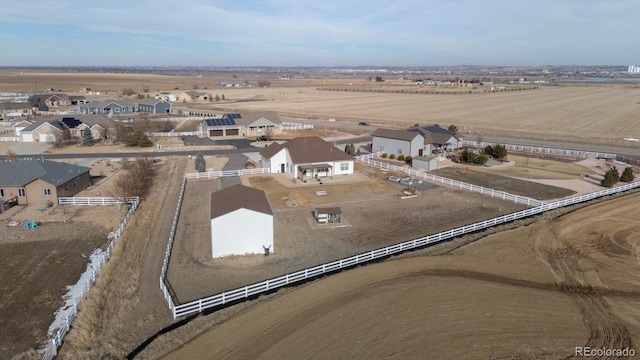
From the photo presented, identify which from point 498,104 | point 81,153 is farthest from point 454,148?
point 498,104

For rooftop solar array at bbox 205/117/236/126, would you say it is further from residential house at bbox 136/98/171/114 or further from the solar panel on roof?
residential house at bbox 136/98/171/114

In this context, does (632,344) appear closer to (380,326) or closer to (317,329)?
(380,326)

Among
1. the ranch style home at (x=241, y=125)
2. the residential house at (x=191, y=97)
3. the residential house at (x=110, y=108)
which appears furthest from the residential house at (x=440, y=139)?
the residential house at (x=191, y=97)

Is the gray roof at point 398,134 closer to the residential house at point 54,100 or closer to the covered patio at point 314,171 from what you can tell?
the covered patio at point 314,171

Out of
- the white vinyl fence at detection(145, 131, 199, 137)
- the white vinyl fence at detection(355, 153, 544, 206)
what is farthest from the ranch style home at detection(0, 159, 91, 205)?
the white vinyl fence at detection(145, 131, 199, 137)

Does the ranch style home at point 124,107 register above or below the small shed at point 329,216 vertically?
above

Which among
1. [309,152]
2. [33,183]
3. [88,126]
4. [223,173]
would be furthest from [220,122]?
[33,183]
